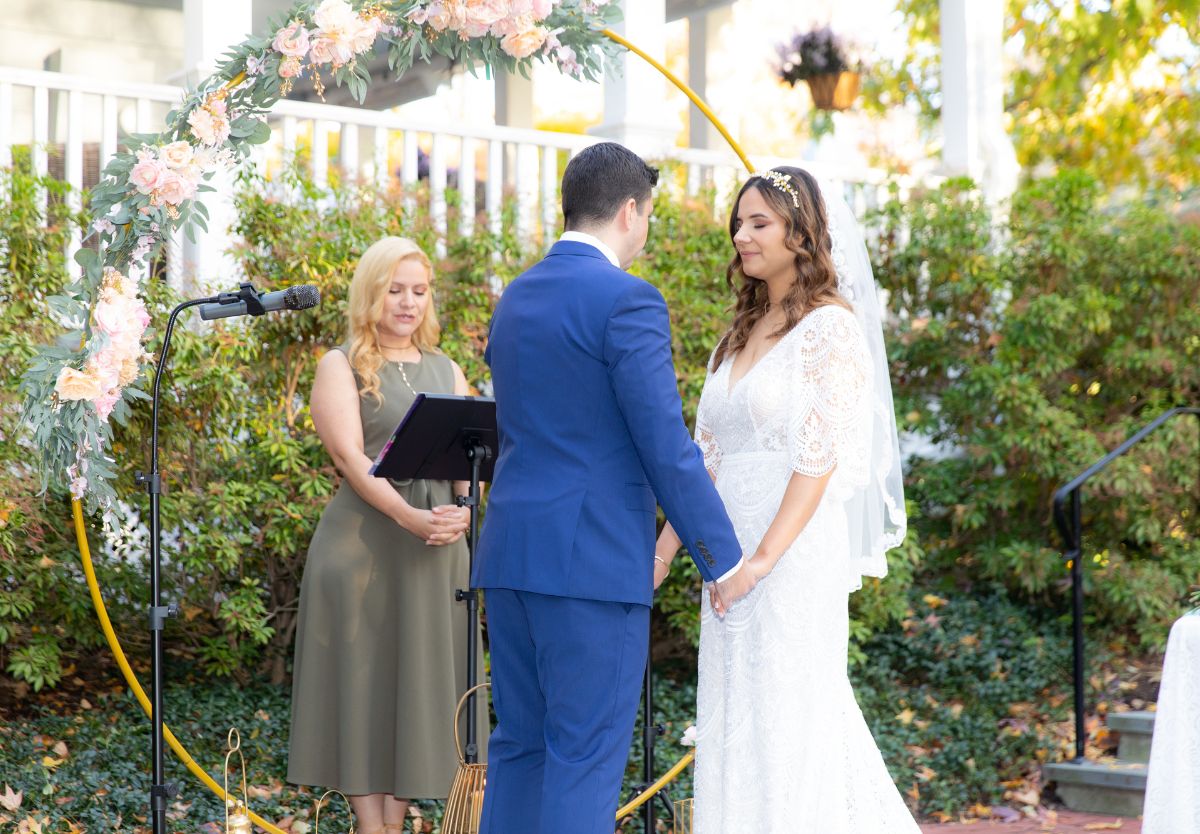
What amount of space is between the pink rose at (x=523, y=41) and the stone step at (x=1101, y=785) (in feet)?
13.7

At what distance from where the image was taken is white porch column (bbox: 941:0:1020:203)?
32.6 ft

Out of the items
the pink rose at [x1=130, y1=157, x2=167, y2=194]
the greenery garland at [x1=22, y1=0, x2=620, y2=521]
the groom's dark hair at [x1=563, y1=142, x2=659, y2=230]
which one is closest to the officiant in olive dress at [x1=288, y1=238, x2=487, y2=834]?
the greenery garland at [x1=22, y1=0, x2=620, y2=521]

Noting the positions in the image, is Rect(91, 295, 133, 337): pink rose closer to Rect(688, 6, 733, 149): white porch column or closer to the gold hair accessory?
the gold hair accessory

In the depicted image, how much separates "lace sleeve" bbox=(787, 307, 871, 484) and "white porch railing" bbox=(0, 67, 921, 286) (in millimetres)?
3356

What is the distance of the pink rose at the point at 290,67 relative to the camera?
15.0 feet

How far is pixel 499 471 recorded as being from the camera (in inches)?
140

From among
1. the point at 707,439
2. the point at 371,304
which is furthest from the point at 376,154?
the point at 707,439

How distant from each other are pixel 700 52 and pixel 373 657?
31.1ft

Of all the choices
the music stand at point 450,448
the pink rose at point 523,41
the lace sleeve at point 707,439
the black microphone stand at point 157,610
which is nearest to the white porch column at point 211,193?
the black microphone stand at point 157,610

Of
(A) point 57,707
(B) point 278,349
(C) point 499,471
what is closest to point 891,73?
(B) point 278,349

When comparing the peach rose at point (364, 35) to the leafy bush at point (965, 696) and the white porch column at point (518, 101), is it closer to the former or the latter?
the leafy bush at point (965, 696)

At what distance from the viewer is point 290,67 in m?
4.57

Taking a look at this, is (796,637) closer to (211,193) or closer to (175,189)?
(175,189)

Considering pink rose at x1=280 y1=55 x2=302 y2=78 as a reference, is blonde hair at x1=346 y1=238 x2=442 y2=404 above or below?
below
